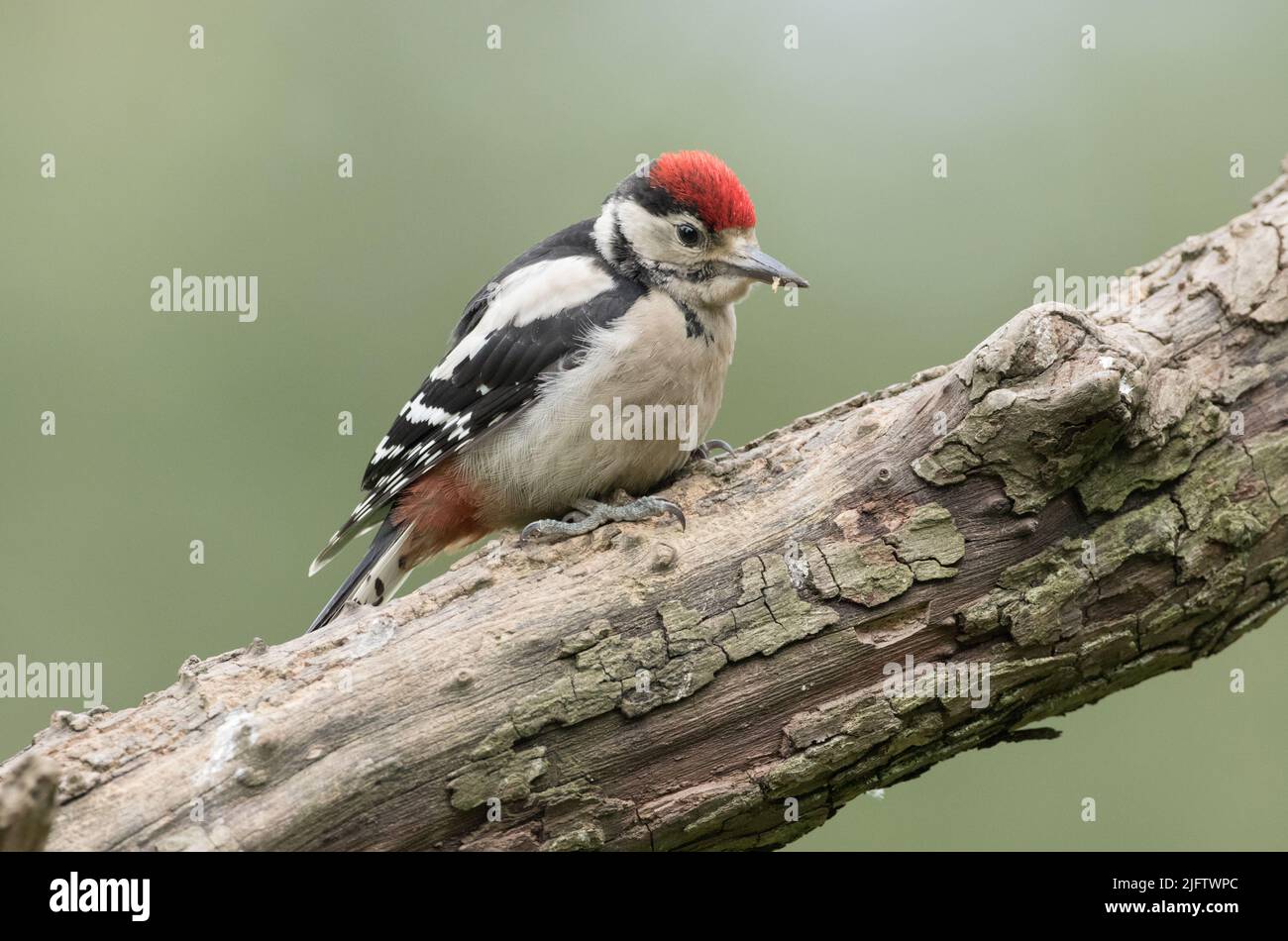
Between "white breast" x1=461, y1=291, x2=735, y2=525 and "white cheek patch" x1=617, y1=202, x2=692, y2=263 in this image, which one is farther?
"white cheek patch" x1=617, y1=202, x2=692, y2=263

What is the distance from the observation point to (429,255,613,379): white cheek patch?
3623 mm

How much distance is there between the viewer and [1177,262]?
340 centimetres

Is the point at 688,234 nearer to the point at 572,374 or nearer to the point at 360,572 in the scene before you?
the point at 572,374

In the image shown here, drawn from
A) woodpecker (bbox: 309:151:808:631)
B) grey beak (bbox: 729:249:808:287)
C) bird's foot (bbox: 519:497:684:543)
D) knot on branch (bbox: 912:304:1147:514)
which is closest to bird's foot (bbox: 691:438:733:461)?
woodpecker (bbox: 309:151:808:631)

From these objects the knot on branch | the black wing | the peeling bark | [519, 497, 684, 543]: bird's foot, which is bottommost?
the peeling bark

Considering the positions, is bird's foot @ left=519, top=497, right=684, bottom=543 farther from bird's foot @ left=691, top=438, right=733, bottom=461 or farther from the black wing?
the black wing

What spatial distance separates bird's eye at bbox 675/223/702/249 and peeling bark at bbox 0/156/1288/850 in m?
0.98

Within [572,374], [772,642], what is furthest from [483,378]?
[772,642]

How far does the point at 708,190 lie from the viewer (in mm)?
3648

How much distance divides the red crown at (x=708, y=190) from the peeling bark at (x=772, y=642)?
962 millimetres

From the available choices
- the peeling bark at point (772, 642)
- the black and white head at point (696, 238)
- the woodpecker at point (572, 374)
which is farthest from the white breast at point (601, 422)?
the peeling bark at point (772, 642)

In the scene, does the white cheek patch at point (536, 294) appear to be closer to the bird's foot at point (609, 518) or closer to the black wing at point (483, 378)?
the black wing at point (483, 378)

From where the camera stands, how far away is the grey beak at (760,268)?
11.7ft
